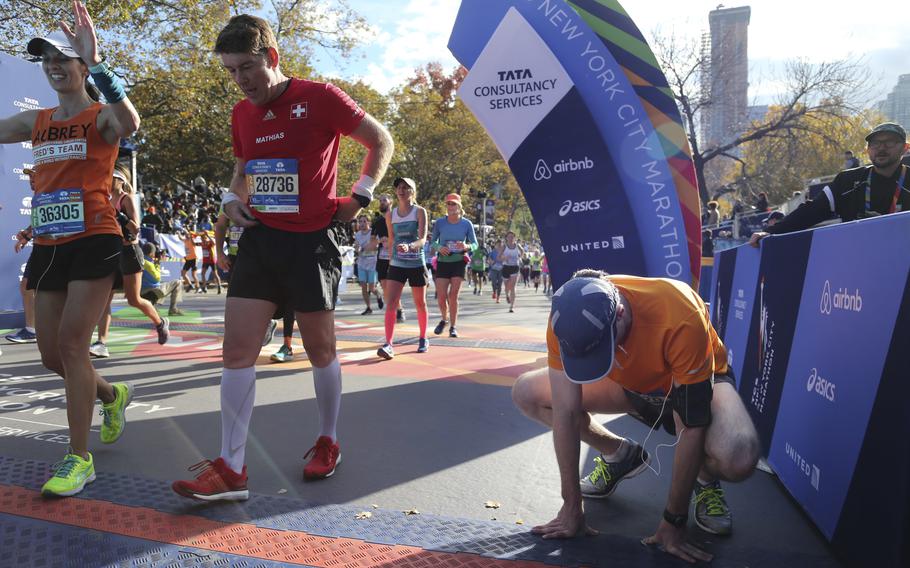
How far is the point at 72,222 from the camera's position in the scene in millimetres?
3102

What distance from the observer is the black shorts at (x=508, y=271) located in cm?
1546

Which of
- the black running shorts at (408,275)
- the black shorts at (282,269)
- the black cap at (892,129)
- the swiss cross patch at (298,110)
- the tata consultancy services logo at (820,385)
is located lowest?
the tata consultancy services logo at (820,385)

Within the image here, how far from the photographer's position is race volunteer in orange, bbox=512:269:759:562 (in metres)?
2.20

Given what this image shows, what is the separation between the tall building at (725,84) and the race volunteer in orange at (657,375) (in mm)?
24585

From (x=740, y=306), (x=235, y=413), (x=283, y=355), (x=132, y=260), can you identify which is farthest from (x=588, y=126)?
(x=132, y=260)

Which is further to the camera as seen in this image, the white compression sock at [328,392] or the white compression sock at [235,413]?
the white compression sock at [328,392]

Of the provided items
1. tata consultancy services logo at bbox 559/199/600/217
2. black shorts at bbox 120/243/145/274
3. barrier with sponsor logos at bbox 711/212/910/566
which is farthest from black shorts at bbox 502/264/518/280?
barrier with sponsor logos at bbox 711/212/910/566

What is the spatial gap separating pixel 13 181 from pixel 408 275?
20.0ft

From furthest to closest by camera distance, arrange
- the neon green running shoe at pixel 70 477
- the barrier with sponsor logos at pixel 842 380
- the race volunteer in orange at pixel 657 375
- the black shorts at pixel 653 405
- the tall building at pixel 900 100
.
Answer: the tall building at pixel 900 100 < the neon green running shoe at pixel 70 477 < the black shorts at pixel 653 405 < the race volunteer in orange at pixel 657 375 < the barrier with sponsor logos at pixel 842 380

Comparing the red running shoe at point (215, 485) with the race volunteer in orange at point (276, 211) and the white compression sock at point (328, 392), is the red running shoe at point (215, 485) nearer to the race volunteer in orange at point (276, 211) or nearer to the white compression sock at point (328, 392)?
the race volunteer in orange at point (276, 211)

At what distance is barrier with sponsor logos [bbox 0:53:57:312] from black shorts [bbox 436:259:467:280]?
5.89 meters

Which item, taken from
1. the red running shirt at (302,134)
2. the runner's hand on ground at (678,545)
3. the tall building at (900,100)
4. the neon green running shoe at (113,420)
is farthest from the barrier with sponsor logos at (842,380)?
the tall building at (900,100)

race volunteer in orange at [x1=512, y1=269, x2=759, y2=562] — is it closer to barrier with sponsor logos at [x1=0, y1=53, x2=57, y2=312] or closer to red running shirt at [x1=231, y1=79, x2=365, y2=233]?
red running shirt at [x1=231, y1=79, x2=365, y2=233]

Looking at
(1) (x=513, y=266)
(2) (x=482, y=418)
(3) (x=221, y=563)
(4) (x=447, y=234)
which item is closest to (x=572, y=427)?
(3) (x=221, y=563)
